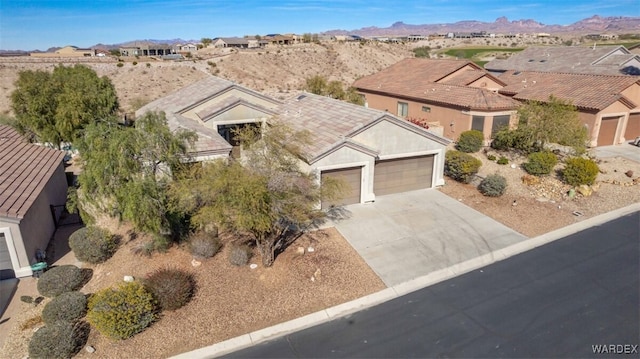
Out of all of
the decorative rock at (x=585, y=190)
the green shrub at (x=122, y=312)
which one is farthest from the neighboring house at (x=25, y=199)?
the decorative rock at (x=585, y=190)

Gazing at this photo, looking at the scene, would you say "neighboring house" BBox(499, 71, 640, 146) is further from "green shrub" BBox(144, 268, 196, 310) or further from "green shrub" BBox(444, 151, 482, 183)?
"green shrub" BBox(144, 268, 196, 310)

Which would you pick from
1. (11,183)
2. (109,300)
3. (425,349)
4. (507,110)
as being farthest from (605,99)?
(11,183)

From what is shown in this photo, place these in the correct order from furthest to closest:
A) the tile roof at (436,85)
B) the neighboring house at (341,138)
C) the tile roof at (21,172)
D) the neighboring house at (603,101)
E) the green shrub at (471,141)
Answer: the tile roof at (436,85) → the neighboring house at (603,101) → the green shrub at (471,141) → the neighboring house at (341,138) → the tile roof at (21,172)

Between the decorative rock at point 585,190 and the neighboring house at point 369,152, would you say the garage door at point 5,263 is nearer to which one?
the neighboring house at point 369,152

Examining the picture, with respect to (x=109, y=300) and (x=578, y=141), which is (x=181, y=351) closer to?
(x=109, y=300)

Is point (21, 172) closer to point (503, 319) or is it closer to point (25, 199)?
point (25, 199)
